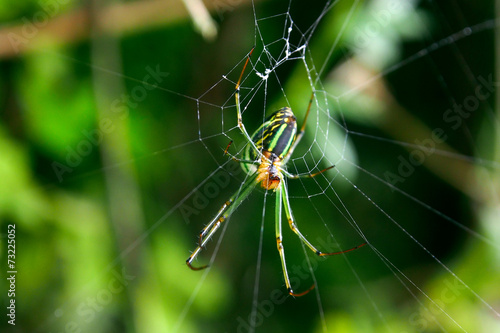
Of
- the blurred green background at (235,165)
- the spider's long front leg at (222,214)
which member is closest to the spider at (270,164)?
the spider's long front leg at (222,214)

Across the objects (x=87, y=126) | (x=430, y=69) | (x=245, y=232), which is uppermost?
(x=87, y=126)

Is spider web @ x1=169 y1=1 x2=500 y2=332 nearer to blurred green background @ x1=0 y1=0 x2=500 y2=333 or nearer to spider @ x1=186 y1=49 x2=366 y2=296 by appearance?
blurred green background @ x1=0 y1=0 x2=500 y2=333

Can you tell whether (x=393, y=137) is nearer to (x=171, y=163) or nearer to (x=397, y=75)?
(x=397, y=75)

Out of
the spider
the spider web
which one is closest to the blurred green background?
the spider web

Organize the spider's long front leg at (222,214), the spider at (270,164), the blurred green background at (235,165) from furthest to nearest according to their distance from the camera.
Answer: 1. the blurred green background at (235,165)
2. the spider's long front leg at (222,214)
3. the spider at (270,164)

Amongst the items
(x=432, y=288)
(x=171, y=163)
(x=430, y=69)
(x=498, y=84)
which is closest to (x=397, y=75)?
(x=430, y=69)

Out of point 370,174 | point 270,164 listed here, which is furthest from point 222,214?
point 370,174

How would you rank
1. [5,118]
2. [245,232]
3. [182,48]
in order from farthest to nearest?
[245,232], [182,48], [5,118]

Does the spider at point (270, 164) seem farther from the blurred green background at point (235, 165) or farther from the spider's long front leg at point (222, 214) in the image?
the blurred green background at point (235, 165)

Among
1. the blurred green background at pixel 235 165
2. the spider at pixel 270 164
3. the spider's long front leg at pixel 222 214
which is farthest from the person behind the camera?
the blurred green background at pixel 235 165
